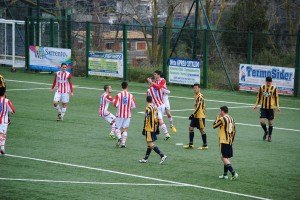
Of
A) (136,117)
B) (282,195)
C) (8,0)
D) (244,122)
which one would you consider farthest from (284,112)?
(8,0)

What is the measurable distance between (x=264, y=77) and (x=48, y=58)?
14.2 metres

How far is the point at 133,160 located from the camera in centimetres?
1989

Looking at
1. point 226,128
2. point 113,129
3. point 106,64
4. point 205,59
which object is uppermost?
point 205,59

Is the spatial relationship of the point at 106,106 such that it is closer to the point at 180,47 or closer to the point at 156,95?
the point at 156,95

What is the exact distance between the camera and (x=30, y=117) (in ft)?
89.6

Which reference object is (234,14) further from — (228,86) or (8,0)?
(8,0)

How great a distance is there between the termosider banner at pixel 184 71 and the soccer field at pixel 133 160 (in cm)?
577

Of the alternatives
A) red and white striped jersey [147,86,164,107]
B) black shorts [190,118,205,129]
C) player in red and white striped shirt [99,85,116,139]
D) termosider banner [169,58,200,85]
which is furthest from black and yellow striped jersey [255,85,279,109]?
termosider banner [169,58,200,85]

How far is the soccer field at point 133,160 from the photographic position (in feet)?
53.9

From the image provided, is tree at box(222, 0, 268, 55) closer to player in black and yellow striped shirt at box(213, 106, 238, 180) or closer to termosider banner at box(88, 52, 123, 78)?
termosider banner at box(88, 52, 123, 78)

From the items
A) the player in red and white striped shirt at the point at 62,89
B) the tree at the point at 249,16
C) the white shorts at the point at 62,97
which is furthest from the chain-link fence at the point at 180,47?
the white shorts at the point at 62,97

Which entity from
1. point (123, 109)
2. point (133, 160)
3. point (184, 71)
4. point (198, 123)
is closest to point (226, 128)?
point (133, 160)

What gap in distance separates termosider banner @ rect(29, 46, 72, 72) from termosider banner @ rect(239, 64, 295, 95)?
11065 millimetres

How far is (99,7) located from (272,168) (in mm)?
33805
